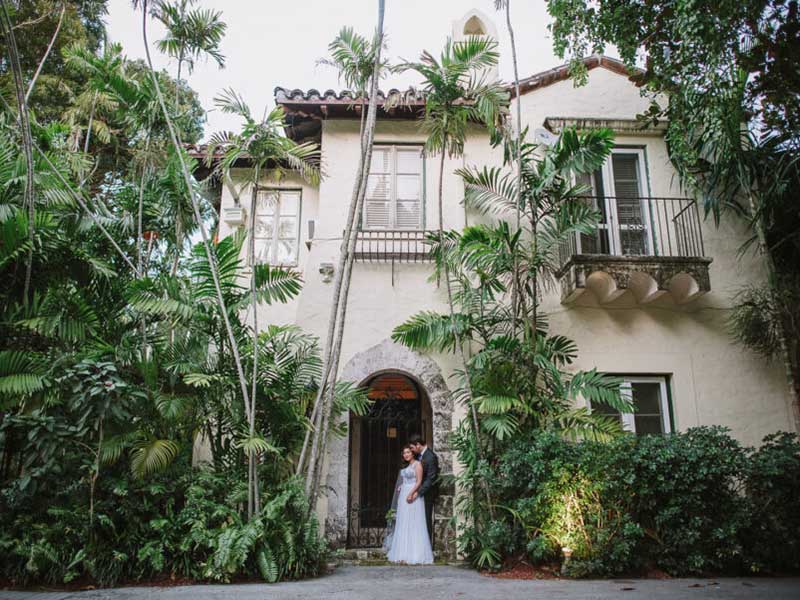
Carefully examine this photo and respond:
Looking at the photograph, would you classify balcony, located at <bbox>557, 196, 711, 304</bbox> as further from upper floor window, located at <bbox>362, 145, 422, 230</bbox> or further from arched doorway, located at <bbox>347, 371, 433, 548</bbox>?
arched doorway, located at <bbox>347, 371, 433, 548</bbox>

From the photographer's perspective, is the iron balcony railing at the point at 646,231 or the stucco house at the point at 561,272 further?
the iron balcony railing at the point at 646,231

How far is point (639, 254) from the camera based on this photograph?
929cm

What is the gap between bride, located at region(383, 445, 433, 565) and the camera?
7863 mm

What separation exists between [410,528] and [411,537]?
0.38ft

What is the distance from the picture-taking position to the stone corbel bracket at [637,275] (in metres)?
8.45

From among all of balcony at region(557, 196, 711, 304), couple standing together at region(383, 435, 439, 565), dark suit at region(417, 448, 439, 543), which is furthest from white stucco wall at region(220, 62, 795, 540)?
couple standing together at region(383, 435, 439, 565)

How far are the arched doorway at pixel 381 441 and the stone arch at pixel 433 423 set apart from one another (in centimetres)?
131

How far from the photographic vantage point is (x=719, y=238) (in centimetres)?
933

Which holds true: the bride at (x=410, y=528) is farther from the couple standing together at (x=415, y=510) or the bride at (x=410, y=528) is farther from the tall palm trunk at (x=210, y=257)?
the tall palm trunk at (x=210, y=257)

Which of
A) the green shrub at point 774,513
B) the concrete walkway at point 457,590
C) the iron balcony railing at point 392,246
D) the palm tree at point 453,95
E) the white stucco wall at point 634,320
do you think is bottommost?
the concrete walkway at point 457,590

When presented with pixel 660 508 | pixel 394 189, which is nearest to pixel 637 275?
pixel 660 508

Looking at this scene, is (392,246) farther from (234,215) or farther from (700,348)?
(700,348)

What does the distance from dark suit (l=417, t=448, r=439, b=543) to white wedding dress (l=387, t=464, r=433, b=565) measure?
0.42ft

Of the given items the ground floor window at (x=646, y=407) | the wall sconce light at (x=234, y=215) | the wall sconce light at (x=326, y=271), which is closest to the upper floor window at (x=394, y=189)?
the wall sconce light at (x=326, y=271)
